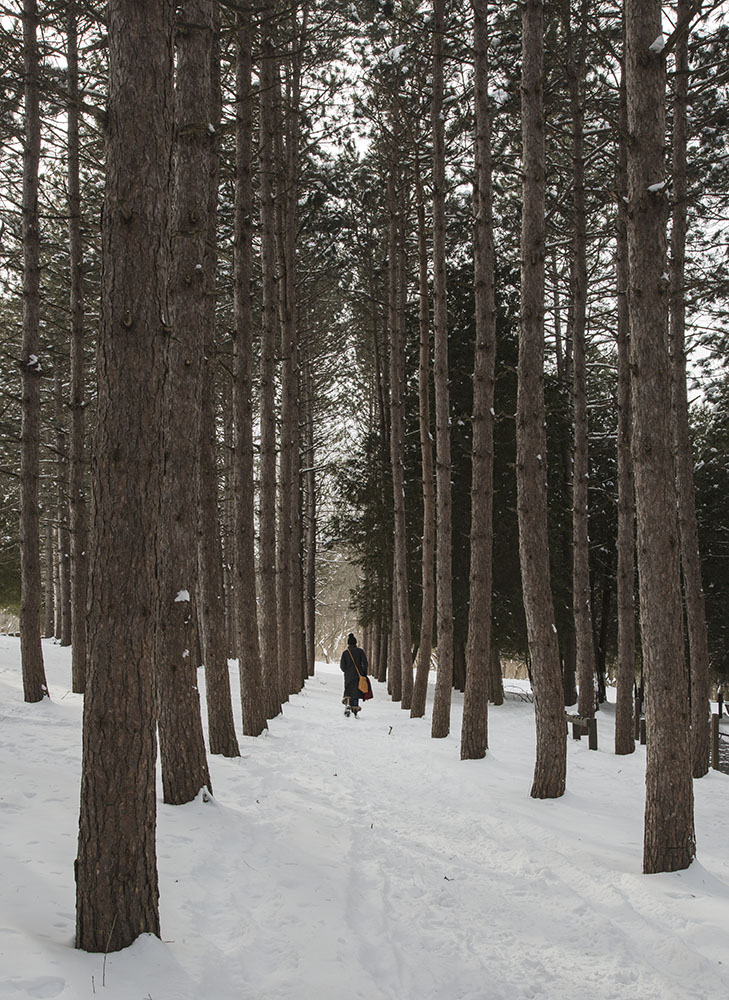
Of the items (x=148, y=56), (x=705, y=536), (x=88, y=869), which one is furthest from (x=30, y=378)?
(x=705, y=536)

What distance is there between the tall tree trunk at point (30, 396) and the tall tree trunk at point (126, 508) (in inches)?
312

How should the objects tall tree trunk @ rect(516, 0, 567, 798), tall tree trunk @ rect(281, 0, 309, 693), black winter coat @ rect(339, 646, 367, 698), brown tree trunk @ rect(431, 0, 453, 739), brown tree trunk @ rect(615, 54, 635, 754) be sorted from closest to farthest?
tall tree trunk @ rect(516, 0, 567, 798)
brown tree trunk @ rect(431, 0, 453, 739)
brown tree trunk @ rect(615, 54, 635, 754)
tall tree trunk @ rect(281, 0, 309, 693)
black winter coat @ rect(339, 646, 367, 698)

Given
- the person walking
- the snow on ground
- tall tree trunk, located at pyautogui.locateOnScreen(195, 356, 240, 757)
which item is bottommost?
the person walking

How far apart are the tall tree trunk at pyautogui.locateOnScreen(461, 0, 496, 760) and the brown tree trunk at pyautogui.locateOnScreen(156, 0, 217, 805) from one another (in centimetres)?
432

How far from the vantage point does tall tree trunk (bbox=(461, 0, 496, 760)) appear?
9.91 meters

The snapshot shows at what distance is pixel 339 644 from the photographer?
66.3 metres

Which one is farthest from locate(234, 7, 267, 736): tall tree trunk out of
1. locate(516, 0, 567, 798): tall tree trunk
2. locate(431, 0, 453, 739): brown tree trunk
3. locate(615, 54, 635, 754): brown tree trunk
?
locate(615, 54, 635, 754): brown tree trunk

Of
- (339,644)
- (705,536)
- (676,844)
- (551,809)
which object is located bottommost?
(339,644)

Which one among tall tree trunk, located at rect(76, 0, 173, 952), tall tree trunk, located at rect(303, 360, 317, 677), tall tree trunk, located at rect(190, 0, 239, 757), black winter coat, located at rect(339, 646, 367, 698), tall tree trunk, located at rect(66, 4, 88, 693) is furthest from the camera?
tall tree trunk, located at rect(303, 360, 317, 677)

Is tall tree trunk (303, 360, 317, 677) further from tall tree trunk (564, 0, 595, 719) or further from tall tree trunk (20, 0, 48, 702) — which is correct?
tall tree trunk (20, 0, 48, 702)

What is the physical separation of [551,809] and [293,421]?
433 inches

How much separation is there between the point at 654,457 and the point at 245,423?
6451 millimetres

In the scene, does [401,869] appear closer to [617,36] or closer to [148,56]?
[148,56]

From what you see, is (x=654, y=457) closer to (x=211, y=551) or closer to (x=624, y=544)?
(x=211, y=551)
